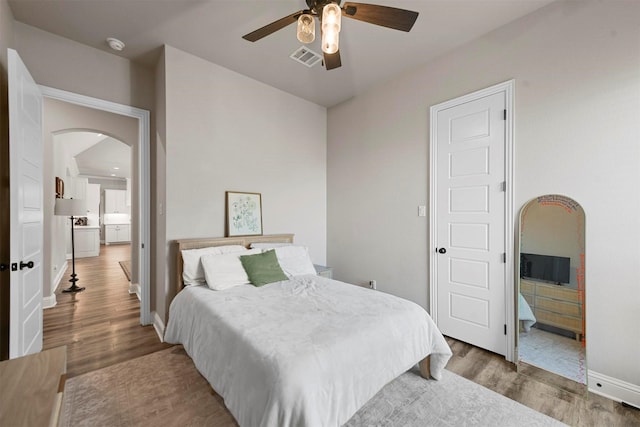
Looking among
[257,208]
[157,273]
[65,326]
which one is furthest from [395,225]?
[65,326]

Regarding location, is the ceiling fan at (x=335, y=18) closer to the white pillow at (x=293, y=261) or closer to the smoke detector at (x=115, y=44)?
the smoke detector at (x=115, y=44)

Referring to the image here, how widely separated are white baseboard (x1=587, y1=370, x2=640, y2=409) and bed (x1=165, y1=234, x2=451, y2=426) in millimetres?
1061

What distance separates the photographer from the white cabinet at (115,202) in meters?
10.1

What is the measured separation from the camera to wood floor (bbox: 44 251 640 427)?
175 cm

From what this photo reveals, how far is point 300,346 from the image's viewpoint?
1.38 m

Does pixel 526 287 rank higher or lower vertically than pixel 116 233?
higher

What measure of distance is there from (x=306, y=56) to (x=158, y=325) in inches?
131

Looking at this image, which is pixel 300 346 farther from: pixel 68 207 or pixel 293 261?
pixel 68 207

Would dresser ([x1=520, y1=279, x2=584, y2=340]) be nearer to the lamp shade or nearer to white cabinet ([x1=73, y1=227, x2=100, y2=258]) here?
the lamp shade

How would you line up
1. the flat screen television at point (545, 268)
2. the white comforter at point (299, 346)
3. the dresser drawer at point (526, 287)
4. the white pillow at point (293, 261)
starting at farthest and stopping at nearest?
the white pillow at point (293, 261) → the dresser drawer at point (526, 287) → the flat screen television at point (545, 268) → the white comforter at point (299, 346)

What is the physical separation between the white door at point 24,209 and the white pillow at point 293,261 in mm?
1954

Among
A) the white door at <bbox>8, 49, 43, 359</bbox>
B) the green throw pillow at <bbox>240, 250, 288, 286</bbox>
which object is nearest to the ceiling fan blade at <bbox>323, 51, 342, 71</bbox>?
the green throw pillow at <bbox>240, 250, 288, 286</bbox>

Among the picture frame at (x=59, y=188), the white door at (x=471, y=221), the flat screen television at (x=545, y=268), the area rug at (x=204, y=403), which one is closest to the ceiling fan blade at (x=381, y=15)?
the white door at (x=471, y=221)

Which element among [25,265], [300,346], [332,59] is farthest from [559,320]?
[25,265]
